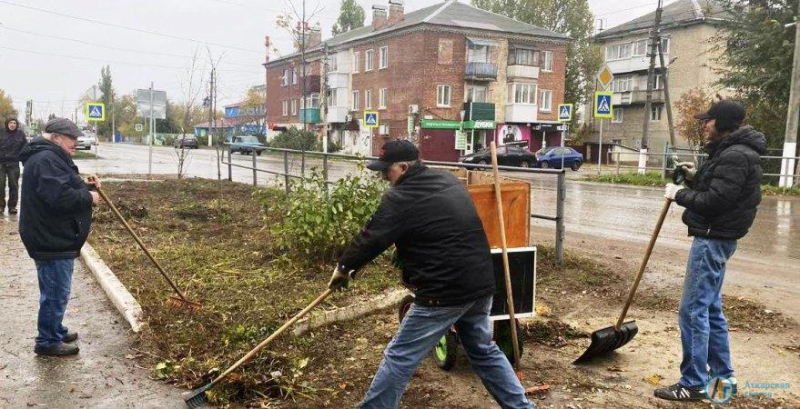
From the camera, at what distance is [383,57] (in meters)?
46.5

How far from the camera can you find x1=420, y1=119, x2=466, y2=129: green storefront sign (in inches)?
1668

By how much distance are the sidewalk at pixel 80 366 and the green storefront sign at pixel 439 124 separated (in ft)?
120

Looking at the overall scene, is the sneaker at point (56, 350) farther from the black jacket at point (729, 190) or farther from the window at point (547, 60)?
the window at point (547, 60)

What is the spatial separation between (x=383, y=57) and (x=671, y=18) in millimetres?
22509

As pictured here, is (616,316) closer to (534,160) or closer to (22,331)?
(22,331)

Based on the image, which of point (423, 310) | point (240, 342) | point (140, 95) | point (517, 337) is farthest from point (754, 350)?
point (140, 95)

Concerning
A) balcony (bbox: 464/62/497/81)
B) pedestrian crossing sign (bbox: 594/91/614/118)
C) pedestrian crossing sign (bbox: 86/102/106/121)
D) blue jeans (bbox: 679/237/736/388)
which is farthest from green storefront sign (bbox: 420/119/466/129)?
blue jeans (bbox: 679/237/736/388)

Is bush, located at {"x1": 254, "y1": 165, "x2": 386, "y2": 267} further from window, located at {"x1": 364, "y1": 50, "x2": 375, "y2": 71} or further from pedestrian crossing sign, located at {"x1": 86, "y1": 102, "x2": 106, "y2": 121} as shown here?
window, located at {"x1": 364, "y1": 50, "x2": 375, "y2": 71}

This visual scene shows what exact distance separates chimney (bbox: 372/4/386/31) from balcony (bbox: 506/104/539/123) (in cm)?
1156

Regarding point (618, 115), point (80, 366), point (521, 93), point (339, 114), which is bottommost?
point (80, 366)

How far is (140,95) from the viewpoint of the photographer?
21125 millimetres

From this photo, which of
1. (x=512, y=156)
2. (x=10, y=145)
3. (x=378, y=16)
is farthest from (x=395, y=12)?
(x=10, y=145)

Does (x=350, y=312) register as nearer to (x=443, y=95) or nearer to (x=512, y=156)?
(x=512, y=156)

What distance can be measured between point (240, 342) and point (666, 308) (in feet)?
12.9
